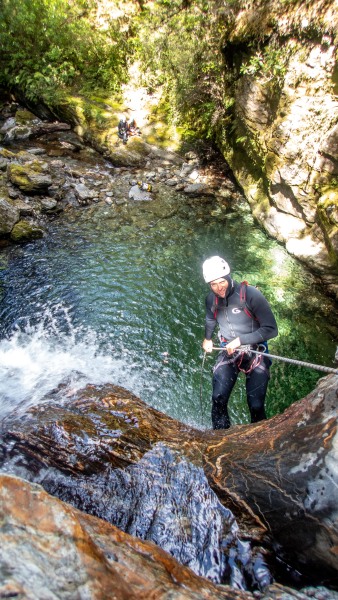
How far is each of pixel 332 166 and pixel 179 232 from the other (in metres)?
5.00

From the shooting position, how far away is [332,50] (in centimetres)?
804

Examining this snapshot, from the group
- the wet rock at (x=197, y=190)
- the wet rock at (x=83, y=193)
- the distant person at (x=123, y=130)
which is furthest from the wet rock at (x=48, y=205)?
the distant person at (x=123, y=130)

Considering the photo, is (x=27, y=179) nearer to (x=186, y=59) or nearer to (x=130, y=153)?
(x=130, y=153)

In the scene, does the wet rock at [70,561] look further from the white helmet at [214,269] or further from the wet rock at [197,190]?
the wet rock at [197,190]

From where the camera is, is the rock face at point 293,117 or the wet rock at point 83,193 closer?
the rock face at point 293,117

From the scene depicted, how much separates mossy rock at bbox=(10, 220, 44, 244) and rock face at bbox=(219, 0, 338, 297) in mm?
7232

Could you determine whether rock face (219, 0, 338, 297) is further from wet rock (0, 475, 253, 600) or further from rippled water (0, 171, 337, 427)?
wet rock (0, 475, 253, 600)

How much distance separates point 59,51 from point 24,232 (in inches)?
509

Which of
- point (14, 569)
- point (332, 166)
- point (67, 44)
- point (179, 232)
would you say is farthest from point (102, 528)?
point (67, 44)

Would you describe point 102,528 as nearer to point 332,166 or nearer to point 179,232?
point 332,166

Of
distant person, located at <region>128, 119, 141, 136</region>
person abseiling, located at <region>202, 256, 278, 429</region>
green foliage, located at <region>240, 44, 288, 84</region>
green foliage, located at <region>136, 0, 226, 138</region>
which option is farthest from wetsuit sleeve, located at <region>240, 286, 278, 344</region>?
distant person, located at <region>128, 119, 141, 136</region>

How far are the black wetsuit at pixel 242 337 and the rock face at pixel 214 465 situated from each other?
698 mm

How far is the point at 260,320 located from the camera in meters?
5.03

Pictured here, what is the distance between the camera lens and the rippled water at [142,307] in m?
6.72
